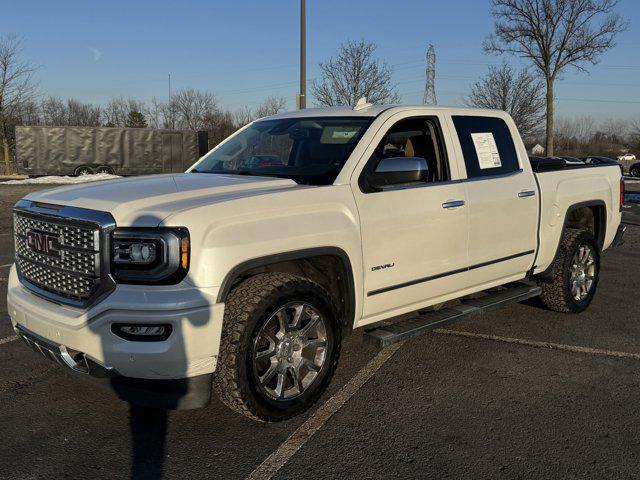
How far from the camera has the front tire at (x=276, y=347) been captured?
3.31 m

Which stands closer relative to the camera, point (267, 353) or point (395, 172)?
point (267, 353)

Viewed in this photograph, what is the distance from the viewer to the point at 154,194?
3.44 m

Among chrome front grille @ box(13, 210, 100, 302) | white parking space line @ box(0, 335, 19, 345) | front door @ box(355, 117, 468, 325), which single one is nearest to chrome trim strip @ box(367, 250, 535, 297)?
front door @ box(355, 117, 468, 325)

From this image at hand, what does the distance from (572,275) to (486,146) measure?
5.95ft

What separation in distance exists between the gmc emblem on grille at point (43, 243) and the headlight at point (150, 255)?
513mm

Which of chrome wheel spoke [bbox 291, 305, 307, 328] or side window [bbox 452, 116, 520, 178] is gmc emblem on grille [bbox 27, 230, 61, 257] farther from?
side window [bbox 452, 116, 520, 178]

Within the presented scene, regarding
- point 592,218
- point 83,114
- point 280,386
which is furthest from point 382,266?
point 83,114

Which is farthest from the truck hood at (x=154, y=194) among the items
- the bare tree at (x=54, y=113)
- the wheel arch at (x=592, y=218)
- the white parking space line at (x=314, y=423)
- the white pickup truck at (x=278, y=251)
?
the bare tree at (x=54, y=113)

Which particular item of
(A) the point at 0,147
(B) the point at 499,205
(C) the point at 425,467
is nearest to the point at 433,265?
(B) the point at 499,205

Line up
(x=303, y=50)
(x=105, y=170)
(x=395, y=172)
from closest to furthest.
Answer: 1. (x=395, y=172)
2. (x=303, y=50)
3. (x=105, y=170)

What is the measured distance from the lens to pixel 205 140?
31.8 meters

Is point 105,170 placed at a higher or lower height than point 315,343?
higher

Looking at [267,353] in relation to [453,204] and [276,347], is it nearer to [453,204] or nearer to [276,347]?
[276,347]

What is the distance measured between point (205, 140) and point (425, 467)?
98.6ft
